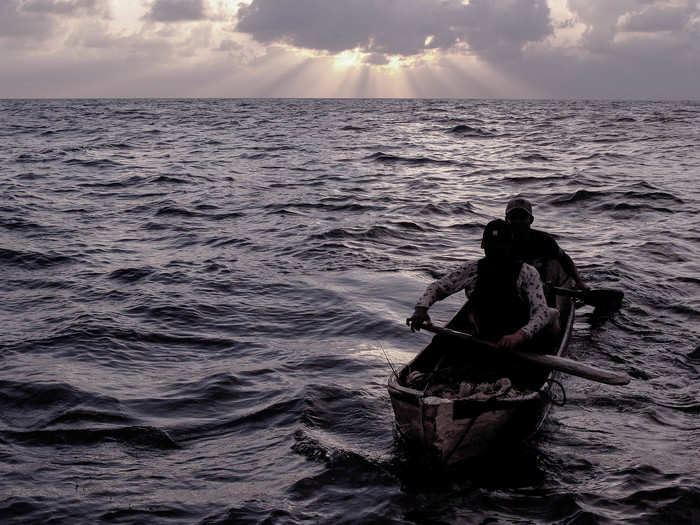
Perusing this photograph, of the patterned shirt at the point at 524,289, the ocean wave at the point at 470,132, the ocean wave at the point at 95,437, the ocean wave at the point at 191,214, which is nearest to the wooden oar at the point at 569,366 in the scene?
the patterned shirt at the point at 524,289

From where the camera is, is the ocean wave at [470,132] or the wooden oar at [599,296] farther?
the ocean wave at [470,132]

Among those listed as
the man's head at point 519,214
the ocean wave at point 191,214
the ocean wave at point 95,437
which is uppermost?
the man's head at point 519,214

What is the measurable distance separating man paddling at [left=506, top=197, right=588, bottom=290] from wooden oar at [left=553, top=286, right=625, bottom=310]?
0.64 feet

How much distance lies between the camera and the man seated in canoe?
11164 millimetres

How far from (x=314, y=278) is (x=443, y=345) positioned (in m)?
7.14

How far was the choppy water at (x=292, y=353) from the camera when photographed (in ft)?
22.1

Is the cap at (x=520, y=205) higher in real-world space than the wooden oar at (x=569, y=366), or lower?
higher

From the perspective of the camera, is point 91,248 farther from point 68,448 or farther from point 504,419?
point 504,419

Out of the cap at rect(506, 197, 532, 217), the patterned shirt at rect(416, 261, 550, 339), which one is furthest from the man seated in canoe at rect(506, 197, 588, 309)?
the patterned shirt at rect(416, 261, 550, 339)

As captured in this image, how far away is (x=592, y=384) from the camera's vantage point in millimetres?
9727

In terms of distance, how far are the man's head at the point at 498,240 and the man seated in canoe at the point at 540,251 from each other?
3.18 meters

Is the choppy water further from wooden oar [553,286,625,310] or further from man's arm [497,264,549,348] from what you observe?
man's arm [497,264,549,348]

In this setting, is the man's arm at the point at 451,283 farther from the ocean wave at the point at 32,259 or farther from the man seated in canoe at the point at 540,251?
the ocean wave at the point at 32,259

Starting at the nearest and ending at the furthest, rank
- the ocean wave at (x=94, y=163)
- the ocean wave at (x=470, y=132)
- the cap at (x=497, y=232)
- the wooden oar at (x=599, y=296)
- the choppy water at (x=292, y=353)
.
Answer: the choppy water at (x=292, y=353), the cap at (x=497, y=232), the wooden oar at (x=599, y=296), the ocean wave at (x=94, y=163), the ocean wave at (x=470, y=132)
